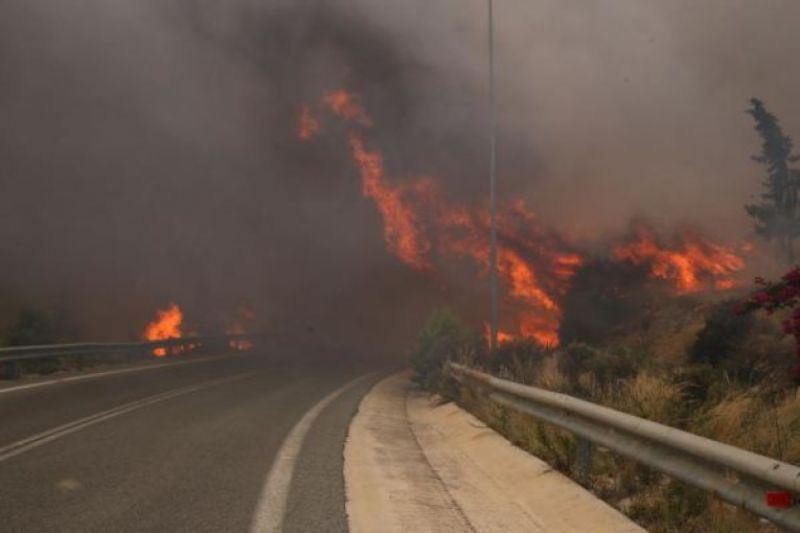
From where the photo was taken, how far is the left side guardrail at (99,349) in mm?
17344

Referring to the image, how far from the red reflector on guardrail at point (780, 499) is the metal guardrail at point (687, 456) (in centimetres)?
2

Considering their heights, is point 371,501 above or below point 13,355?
below

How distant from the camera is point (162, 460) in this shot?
24.3 feet

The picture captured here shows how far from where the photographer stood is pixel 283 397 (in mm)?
14250

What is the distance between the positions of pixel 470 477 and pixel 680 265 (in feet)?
98.6

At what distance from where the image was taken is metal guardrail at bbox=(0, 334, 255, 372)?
17344mm

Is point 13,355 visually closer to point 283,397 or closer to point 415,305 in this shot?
point 283,397

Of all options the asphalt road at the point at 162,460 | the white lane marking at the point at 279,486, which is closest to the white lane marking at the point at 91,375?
the asphalt road at the point at 162,460

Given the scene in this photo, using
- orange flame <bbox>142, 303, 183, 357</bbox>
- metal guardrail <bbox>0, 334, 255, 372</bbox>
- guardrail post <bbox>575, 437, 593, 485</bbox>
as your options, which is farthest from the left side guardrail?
guardrail post <bbox>575, 437, 593, 485</bbox>

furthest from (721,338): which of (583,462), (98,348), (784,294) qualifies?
(98,348)

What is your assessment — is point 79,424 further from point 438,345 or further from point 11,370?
point 438,345

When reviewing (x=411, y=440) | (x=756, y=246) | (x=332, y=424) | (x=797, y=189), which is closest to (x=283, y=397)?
(x=332, y=424)

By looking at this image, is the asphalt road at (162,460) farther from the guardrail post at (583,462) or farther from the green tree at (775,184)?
the green tree at (775,184)

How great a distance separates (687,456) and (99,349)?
66.0ft
